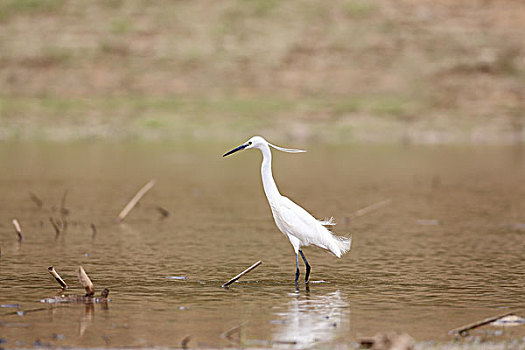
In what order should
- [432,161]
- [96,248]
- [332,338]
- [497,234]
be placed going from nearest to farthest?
1. [332,338]
2. [96,248]
3. [497,234]
4. [432,161]

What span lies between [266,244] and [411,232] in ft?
9.57

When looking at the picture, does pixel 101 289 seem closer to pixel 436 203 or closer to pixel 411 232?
pixel 411 232

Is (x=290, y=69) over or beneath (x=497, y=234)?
over

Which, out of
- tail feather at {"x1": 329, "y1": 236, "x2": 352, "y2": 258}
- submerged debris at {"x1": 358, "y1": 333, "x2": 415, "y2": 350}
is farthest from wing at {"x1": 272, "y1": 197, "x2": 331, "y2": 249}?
submerged debris at {"x1": 358, "y1": 333, "x2": 415, "y2": 350}

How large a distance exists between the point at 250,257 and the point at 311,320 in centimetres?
478

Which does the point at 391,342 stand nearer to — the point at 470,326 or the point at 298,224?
the point at 470,326

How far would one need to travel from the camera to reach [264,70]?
63.6m

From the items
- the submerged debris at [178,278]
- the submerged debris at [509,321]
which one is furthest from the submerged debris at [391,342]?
the submerged debris at [178,278]

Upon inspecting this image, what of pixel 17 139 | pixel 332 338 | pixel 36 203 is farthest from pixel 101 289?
pixel 17 139

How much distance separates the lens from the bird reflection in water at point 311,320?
30.6ft

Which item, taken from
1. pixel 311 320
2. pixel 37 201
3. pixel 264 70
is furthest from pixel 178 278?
pixel 264 70

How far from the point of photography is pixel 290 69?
2532 inches

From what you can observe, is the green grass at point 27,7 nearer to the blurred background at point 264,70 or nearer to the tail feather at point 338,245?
the blurred background at point 264,70

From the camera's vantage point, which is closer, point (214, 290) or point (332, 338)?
point (332, 338)
